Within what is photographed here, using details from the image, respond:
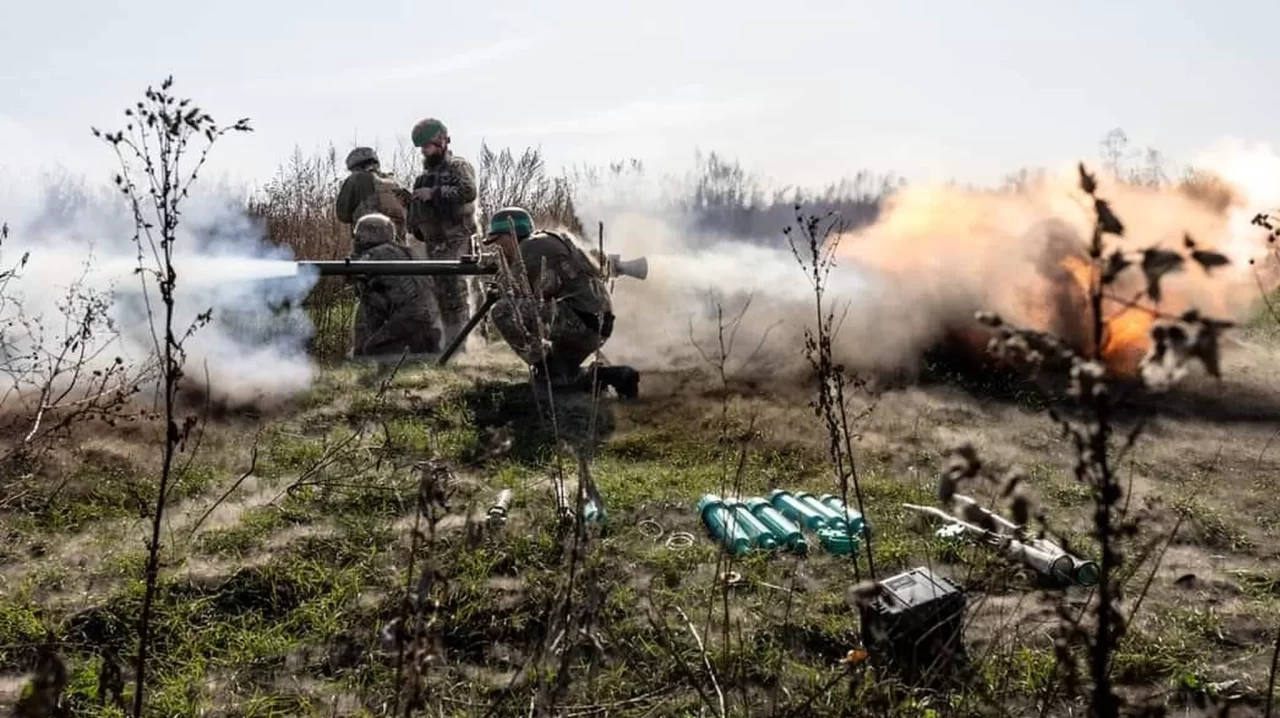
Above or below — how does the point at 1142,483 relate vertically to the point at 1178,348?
below

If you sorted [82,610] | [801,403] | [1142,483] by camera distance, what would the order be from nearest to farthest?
[82,610], [1142,483], [801,403]

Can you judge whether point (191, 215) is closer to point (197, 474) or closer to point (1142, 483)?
point (197, 474)

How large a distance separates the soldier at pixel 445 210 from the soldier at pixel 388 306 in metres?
0.70

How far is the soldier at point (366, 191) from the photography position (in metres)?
11.0

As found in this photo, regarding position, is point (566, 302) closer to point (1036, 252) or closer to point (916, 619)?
point (1036, 252)

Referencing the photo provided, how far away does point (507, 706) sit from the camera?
3637 millimetres

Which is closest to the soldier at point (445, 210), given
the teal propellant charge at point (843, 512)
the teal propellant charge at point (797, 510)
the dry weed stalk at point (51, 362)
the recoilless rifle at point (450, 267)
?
the recoilless rifle at point (450, 267)

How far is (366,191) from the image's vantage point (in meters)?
11.0

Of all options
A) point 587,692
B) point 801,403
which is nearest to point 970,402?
point 801,403

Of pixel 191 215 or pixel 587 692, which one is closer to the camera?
pixel 587 692

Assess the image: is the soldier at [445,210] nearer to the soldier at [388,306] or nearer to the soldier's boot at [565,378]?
the soldier at [388,306]

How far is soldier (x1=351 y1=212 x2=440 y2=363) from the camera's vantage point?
9.75 metres

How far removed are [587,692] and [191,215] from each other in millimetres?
5874

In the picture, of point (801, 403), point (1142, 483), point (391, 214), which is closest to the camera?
point (1142, 483)
